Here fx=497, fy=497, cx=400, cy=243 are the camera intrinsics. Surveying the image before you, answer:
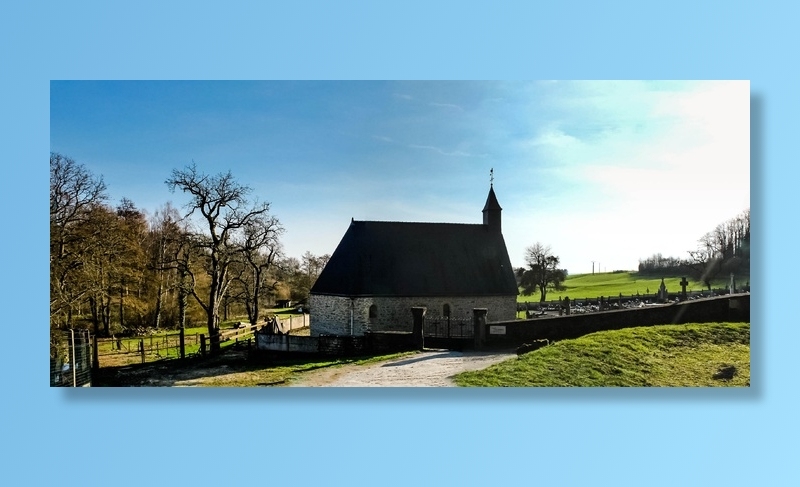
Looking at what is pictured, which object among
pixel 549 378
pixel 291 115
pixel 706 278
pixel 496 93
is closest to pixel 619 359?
pixel 549 378

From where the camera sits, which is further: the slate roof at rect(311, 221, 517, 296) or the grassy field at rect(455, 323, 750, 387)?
the slate roof at rect(311, 221, 517, 296)

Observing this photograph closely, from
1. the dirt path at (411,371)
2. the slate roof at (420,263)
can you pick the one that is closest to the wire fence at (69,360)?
the dirt path at (411,371)

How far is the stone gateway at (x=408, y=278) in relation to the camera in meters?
5.98

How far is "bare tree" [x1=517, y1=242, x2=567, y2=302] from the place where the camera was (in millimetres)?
5046

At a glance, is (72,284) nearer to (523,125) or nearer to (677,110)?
(523,125)

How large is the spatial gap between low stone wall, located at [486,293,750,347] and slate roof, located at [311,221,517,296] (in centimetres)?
59

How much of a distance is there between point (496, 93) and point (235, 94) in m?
2.35

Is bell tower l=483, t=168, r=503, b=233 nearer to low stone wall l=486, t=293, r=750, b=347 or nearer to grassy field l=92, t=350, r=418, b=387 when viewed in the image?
low stone wall l=486, t=293, r=750, b=347

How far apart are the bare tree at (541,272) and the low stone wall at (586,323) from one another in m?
0.35

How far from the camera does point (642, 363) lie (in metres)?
4.71

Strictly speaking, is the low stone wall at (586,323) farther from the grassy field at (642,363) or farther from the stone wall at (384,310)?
the stone wall at (384,310)

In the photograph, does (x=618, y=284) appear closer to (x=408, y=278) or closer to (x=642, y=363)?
(x=642, y=363)

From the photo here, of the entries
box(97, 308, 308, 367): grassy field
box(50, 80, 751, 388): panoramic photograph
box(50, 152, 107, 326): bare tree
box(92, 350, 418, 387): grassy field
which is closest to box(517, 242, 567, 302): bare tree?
box(50, 80, 751, 388): panoramic photograph

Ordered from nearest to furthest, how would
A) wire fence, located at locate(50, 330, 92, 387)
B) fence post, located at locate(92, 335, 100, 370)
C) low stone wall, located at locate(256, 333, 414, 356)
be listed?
wire fence, located at locate(50, 330, 92, 387), fence post, located at locate(92, 335, 100, 370), low stone wall, located at locate(256, 333, 414, 356)
